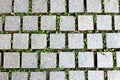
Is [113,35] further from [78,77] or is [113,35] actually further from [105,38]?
[78,77]

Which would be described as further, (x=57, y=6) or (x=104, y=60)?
(x=57, y=6)

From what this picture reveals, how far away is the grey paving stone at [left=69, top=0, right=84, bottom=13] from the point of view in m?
2.92

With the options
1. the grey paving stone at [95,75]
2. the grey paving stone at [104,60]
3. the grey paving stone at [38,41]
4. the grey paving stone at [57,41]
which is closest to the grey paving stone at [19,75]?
the grey paving stone at [38,41]

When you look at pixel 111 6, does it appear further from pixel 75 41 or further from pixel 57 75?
pixel 57 75

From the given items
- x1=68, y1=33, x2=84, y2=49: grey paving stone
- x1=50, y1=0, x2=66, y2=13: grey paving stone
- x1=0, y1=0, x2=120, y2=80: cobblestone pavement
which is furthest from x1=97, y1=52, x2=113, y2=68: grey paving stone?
x1=50, y1=0, x2=66, y2=13: grey paving stone

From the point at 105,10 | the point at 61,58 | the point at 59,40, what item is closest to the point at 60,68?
the point at 61,58

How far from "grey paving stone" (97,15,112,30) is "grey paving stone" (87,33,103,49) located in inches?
3.7

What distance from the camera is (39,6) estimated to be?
9.63ft

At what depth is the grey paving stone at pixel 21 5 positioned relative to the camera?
2.93 meters

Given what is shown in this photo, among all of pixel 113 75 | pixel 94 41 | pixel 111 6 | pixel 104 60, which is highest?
pixel 111 6

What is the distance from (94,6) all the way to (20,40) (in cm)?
87

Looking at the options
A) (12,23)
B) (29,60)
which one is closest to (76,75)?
(29,60)

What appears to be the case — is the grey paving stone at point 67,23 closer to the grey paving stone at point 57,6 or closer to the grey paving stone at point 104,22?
the grey paving stone at point 57,6

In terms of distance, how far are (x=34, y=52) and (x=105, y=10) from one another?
879 mm
